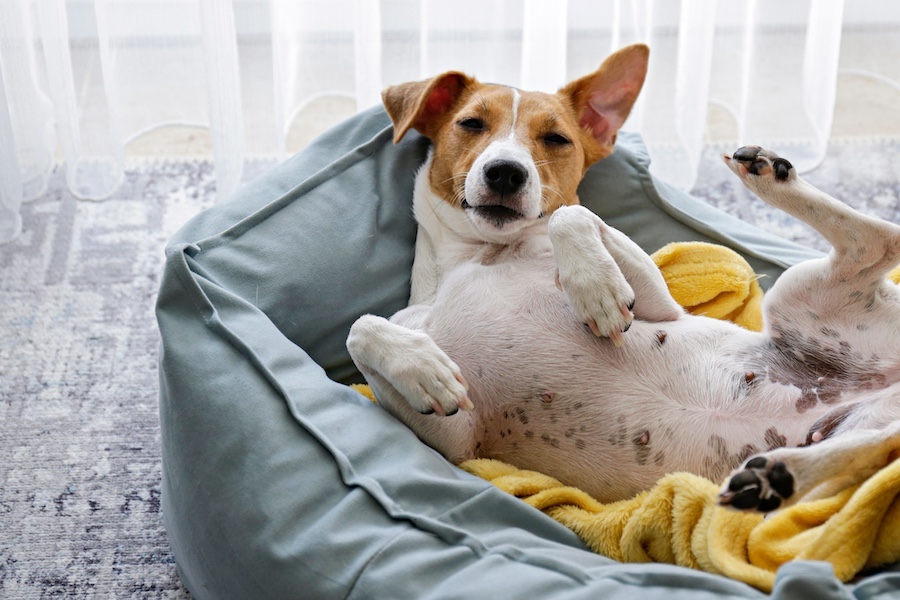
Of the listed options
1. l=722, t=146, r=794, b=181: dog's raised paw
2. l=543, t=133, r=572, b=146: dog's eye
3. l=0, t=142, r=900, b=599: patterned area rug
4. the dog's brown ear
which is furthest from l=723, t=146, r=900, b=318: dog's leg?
l=0, t=142, r=900, b=599: patterned area rug

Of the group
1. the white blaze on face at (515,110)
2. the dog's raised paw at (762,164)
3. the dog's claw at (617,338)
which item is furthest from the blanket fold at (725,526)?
the white blaze on face at (515,110)

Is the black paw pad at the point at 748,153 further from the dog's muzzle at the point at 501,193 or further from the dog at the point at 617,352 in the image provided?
the dog's muzzle at the point at 501,193

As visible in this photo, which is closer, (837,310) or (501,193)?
(837,310)

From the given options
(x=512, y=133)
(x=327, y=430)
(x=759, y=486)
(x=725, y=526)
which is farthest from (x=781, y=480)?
(x=512, y=133)

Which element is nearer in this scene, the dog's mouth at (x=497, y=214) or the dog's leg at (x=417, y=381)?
the dog's leg at (x=417, y=381)

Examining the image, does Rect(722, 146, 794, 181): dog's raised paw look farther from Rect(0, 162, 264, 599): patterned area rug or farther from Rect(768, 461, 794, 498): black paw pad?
Rect(0, 162, 264, 599): patterned area rug

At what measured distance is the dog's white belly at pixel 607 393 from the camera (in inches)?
78.2

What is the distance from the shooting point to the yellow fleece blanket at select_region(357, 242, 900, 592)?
1652 millimetres

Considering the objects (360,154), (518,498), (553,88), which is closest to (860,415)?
(518,498)

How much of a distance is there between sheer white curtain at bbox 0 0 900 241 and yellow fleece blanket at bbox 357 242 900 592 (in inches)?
68.5

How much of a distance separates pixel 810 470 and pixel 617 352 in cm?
51

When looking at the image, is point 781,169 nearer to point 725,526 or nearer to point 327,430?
point 725,526

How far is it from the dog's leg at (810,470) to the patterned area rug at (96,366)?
1.22m

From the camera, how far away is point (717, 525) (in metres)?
1.74
